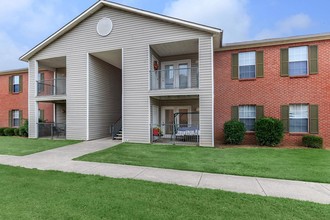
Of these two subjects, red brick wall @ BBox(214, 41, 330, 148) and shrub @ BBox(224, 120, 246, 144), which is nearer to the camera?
red brick wall @ BBox(214, 41, 330, 148)

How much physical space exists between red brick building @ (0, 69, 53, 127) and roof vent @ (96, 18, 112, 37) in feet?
27.1

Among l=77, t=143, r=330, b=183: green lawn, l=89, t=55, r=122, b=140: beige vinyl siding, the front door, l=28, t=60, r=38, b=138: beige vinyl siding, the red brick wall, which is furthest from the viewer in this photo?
l=28, t=60, r=38, b=138: beige vinyl siding

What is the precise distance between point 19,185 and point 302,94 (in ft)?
45.2

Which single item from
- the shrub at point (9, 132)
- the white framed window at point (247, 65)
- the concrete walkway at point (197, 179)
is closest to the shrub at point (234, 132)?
the white framed window at point (247, 65)

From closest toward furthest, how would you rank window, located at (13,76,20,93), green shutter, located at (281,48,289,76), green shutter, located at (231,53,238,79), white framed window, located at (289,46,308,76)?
1. white framed window, located at (289,46,308,76)
2. green shutter, located at (281,48,289,76)
3. green shutter, located at (231,53,238,79)
4. window, located at (13,76,20,93)

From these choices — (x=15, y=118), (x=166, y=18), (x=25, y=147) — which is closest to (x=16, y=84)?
(x=15, y=118)

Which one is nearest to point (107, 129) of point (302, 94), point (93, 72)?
point (93, 72)

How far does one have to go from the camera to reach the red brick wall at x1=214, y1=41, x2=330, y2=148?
11500 millimetres

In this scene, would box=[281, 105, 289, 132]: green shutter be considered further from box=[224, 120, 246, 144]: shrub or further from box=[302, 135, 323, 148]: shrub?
box=[224, 120, 246, 144]: shrub

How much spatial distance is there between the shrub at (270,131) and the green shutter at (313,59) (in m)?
3.55

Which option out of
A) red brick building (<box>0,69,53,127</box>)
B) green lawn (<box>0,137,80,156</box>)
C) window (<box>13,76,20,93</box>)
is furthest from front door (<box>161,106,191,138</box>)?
window (<box>13,76,20,93</box>)

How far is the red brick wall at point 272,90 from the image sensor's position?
1150cm

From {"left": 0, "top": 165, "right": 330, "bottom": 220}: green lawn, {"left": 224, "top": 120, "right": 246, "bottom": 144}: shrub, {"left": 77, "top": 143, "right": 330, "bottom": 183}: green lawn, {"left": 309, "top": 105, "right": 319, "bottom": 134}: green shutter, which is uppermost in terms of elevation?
{"left": 309, "top": 105, "right": 319, "bottom": 134}: green shutter

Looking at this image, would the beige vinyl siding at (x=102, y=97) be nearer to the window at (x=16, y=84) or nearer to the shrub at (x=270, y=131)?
the window at (x=16, y=84)
